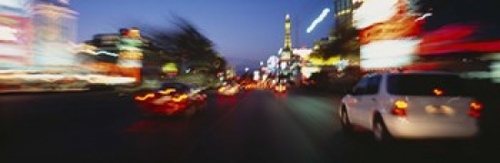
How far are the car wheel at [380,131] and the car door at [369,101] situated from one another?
23 centimetres

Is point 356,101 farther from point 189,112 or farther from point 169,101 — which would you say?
point 189,112

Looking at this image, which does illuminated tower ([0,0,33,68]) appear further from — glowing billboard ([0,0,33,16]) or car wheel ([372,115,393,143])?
car wheel ([372,115,393,143])

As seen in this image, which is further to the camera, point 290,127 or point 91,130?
point 290,127

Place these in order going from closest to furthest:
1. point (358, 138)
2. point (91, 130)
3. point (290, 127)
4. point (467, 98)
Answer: point (467, 98)
point (358, 138)
point (91, 130)
point (290, 127)

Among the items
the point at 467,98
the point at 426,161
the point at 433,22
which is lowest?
the point at 426,161

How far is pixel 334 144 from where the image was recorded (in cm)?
1429

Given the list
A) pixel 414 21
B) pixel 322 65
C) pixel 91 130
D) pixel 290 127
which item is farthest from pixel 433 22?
pixel 322 65

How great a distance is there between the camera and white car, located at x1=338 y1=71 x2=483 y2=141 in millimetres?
12477

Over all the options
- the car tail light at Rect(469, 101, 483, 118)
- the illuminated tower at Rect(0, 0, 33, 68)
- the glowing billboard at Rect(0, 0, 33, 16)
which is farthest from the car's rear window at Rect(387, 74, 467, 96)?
the glowing billboard at Rect(0, 0, 33, 16)

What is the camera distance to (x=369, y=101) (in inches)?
560

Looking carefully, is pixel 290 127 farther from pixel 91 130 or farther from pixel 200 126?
pixel 91 130

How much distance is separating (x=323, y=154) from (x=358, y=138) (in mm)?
3296

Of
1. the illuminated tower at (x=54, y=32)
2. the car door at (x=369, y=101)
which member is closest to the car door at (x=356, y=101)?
the car door at (x=369, y=101)

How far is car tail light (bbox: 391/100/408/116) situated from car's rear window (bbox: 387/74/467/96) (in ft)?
0.87
